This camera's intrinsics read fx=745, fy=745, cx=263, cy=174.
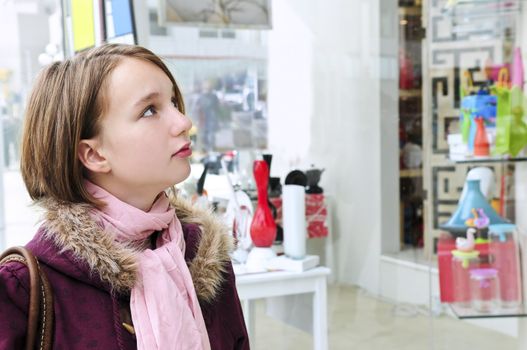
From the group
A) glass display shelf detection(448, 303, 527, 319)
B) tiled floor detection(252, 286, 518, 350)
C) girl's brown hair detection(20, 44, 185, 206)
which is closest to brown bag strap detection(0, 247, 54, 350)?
girl's brown hair detection(20, 44, 185, 206)

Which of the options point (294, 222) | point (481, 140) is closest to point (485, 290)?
point (481, 140)

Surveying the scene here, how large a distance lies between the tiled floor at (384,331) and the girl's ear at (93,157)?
2038mm

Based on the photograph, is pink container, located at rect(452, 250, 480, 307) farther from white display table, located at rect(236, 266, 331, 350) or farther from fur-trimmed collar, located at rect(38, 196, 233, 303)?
fur-trimmed collar, located at rect(38, 196, 233, 303)

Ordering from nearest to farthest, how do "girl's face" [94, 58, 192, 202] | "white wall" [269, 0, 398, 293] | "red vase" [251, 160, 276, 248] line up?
1. "girl's face" [94, 58, 192, 202]
2. "red vase" [251, 160, 276, 248]
3. "white wall" [269, 0, 398, 293]

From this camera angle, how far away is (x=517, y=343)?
3178 millimetres

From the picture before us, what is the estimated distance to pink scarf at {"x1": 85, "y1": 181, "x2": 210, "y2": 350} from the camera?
1.21 metres

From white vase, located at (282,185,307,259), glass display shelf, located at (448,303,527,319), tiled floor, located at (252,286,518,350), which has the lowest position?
tiled floor, located at (252,286,518,350)

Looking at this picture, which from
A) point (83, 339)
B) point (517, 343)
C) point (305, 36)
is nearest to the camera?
point (83, 339)

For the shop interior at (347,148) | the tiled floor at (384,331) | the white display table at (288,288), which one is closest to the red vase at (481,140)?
the shop interior at (347,148)

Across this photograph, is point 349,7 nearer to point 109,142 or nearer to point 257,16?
point 257,16

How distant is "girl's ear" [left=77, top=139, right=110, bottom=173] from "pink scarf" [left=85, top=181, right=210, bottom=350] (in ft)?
0.15

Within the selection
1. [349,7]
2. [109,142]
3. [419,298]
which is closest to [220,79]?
[349,7]

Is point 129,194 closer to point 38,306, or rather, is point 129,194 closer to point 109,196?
point 109,196

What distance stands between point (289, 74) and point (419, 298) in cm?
124
